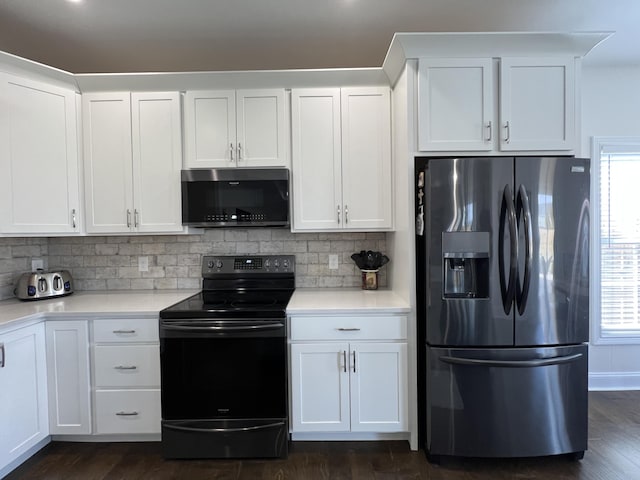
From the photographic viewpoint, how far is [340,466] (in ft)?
6.99

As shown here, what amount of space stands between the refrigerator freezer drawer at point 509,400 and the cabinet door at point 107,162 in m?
2.27

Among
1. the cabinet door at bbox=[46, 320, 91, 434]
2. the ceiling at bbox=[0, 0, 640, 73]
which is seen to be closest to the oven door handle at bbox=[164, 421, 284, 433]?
the cabinet door at bbox=[46, 320, 91, 434]

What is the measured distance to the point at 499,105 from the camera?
2.18m

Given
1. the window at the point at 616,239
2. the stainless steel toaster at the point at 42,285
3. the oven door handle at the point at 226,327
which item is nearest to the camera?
the oven door handle at the point at 226,327

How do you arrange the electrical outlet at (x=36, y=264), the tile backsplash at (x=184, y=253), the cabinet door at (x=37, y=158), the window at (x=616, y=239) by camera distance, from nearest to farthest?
the cabinet door at (x=37, y=158) → the electrical outlet at (x=36, y=264) → the tile backsplash at (x=184, y=253) → the window at (x=616, y=239)

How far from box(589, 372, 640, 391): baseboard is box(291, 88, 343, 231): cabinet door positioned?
2.57 m

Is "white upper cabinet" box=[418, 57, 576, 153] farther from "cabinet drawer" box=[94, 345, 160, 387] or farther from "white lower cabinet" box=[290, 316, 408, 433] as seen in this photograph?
"cabinet drawer" box=[94, 345, 160, 387]

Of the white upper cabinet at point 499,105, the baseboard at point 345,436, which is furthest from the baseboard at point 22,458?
the white upper cabinet at point 499,105

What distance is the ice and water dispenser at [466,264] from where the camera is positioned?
6.69ft

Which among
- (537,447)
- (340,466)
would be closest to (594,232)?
(537,447)

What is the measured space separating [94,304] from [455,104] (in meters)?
2.56

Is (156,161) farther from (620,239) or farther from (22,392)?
(620,239)

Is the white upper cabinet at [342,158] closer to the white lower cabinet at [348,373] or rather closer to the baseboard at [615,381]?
the white lower cabinet at [348,373]

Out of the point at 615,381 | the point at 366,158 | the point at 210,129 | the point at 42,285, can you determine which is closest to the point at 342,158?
the point at 366,158
